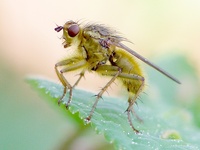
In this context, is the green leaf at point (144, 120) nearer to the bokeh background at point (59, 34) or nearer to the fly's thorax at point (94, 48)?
the fly's thorax at point (94, 48)

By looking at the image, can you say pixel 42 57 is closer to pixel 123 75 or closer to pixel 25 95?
pixel 25 95

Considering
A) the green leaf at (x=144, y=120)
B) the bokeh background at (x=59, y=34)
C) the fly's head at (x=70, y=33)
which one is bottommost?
the bokeh background at (x=59, y=34)

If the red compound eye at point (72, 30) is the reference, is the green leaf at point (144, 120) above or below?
below

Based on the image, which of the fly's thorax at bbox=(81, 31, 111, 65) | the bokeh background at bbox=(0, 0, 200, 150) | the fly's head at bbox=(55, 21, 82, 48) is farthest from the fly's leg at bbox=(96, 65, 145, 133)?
the bokeh background at bbox=(0, 0, 200, 150)

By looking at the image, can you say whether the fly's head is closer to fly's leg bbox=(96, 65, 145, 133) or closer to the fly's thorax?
the fly's thorax

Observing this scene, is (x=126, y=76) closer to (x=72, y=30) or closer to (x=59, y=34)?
(x=72, y=30)

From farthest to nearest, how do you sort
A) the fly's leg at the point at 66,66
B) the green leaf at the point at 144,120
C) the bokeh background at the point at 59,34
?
1. the bokeh background at the point at 59,34
2. the fly's leg at the point at 66,66
3. the green leaf at the point at 144,120

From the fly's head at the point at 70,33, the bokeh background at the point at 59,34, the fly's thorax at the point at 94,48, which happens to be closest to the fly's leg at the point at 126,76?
the fly's thorax at the point at 94,48

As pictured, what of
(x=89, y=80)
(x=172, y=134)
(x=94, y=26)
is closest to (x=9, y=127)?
(x=94, y=26)
